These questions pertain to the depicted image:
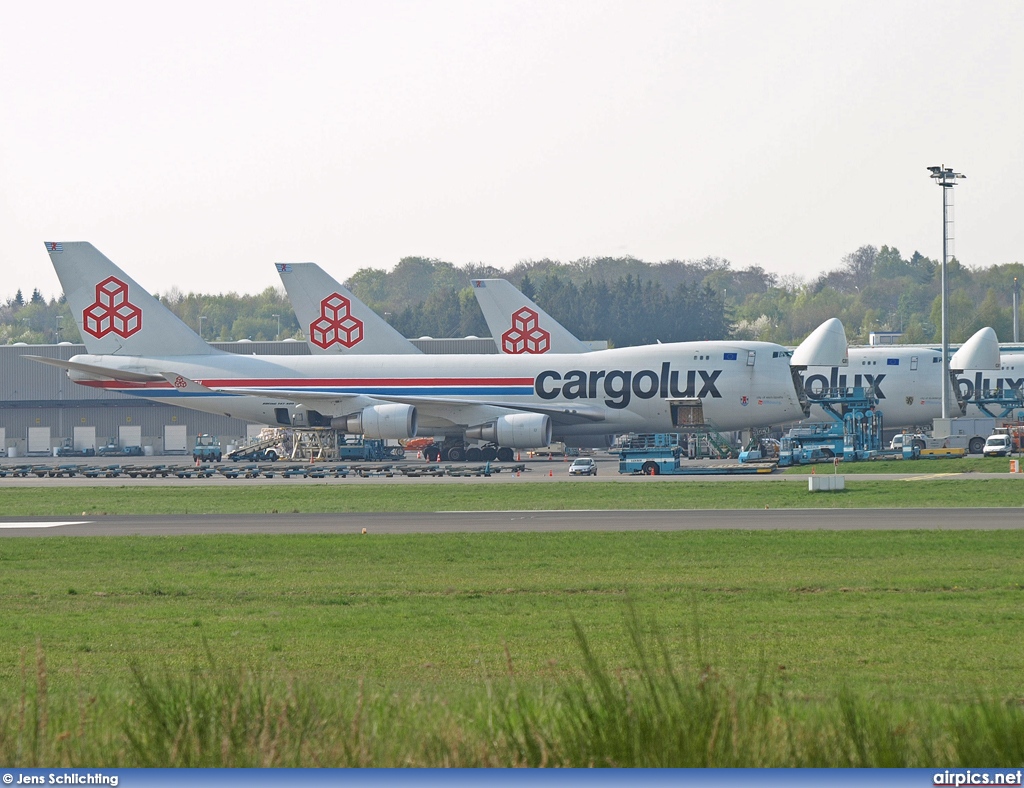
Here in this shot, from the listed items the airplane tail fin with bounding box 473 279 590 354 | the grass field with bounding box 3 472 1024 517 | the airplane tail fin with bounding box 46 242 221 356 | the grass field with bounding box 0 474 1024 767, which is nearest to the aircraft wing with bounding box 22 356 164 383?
Answer: the airplane tail fin with bounding box 46 242 221 356

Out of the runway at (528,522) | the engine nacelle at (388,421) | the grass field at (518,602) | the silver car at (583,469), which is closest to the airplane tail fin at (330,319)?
the engine nacelle at (388,421)

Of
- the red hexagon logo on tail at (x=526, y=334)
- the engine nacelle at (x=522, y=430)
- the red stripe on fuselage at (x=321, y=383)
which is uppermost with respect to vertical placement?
the red hexagon logo on tail at (x=526, y=334)

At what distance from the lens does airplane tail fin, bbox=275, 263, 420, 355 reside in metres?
84.7

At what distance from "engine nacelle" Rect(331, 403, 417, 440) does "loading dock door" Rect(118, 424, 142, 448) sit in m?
39.9

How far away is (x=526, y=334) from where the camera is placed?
88.4m

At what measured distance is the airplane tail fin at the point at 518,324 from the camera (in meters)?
88.1

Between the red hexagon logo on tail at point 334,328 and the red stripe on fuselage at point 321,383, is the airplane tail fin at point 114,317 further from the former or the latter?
the red hexagon logo on tail at point 334,328

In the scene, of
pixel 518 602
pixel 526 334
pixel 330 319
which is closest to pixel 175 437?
pixel 330 319

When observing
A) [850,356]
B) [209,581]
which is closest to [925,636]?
[209,581]

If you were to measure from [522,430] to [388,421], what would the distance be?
7314mm

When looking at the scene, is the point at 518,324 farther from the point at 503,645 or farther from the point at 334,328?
the point at 503,645

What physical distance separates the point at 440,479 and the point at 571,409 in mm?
16397

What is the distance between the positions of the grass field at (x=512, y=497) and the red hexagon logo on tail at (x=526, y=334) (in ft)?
115

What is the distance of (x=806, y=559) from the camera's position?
86.1ft
